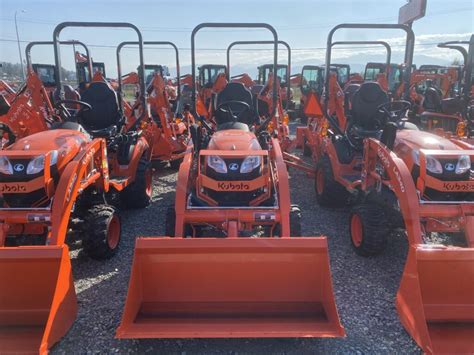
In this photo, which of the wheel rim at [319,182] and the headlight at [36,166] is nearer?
the headlight at [36,166]

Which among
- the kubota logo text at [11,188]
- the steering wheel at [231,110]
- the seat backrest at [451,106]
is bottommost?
the kubota logo text at [11,188]

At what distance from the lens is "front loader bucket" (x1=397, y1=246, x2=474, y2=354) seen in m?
2.89

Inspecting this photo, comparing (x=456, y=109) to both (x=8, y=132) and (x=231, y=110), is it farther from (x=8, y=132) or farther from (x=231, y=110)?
(x=8, y=132)

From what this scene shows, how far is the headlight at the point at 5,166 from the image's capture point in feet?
12.2

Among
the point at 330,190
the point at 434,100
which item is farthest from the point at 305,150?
the point at 434,100

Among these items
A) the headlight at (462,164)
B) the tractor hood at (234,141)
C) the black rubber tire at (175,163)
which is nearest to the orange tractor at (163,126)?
the black rubber tire at (175,163)

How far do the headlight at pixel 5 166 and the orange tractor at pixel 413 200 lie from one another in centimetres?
360

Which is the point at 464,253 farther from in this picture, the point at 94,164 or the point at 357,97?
the point at 94,164

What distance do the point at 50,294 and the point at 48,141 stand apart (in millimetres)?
1776

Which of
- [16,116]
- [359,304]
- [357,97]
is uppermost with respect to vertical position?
[357,97]

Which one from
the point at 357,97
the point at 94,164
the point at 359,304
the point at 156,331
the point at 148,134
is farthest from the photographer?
the point at 148,134

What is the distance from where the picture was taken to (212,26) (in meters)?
4.79

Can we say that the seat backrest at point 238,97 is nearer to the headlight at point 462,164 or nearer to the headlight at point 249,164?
the headlight at point 249,164

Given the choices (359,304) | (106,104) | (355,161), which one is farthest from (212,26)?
(359,304)
